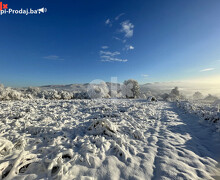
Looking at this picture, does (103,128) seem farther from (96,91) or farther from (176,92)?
(176,92)

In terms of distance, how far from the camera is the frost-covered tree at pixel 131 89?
34.1 metres

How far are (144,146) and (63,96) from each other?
20893 millimetres

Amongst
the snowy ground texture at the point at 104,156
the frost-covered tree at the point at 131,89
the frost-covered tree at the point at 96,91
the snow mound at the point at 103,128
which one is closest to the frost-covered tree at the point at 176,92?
the frost-covered tree at the point at 131,89

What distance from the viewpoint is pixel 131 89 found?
1364 inches

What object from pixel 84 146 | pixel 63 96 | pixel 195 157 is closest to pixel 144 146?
pixel 195 157

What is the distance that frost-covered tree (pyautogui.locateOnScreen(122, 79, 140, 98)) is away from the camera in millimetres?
34094

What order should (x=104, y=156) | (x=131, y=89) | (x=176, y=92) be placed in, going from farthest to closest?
(x=176, y=92) < (x=131, y=89) < (x=104, y=156)

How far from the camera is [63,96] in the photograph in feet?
70.2

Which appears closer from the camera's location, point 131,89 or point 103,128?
point 103,128

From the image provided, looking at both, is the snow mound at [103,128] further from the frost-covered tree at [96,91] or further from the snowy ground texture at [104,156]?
the frost-covered tree at [96,91]

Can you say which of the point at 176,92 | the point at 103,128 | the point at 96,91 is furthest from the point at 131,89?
the point at 103,128

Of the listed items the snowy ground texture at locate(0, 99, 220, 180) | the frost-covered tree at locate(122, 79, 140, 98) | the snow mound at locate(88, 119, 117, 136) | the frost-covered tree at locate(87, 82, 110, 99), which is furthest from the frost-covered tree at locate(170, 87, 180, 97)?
the snow mound at locate(88, 119, 117, 136)

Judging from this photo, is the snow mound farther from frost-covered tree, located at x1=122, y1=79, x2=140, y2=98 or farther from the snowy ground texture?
frost-covered tree, located at x1=122, y1=79, x2=140, y2=98

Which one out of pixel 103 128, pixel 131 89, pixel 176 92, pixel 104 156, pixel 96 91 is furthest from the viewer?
pixel 176 92
